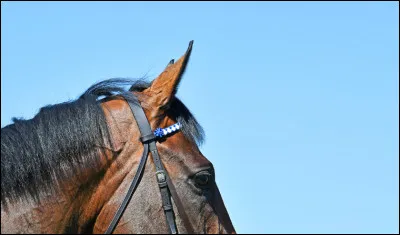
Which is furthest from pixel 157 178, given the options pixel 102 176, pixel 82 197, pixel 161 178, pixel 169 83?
pixel 169 83

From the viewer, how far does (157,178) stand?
244 inches

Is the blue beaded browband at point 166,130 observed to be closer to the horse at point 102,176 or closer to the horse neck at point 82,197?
the horse at point 102,176

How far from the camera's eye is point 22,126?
20.4ft

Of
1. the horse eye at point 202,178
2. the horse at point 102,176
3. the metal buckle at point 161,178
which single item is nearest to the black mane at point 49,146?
the horse at point 102,176

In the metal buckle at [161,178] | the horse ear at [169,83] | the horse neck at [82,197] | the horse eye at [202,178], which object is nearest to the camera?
the horse neck at [82,197]

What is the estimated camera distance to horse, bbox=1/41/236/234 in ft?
19.9

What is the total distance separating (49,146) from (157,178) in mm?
781

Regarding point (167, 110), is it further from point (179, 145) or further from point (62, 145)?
point (62, 145)

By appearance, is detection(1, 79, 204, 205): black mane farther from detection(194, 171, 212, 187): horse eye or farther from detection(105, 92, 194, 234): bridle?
detection(194, 171, 212, 187): horse eye

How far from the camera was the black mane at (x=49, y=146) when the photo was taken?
238 inches

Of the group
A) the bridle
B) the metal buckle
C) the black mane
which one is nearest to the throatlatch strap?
the bridle

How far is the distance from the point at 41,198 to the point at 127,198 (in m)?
0.59

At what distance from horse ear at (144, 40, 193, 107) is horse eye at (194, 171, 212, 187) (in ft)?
2.00

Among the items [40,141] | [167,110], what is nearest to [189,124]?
[167,110]
